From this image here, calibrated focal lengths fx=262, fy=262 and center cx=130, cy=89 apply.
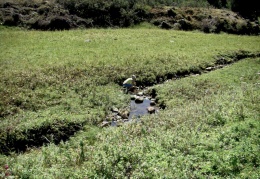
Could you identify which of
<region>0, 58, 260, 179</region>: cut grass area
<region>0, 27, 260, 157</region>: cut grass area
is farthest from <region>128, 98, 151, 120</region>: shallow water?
<region>0, 58, 260, 179</region>: cut grass area

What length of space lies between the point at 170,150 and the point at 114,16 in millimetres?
29314

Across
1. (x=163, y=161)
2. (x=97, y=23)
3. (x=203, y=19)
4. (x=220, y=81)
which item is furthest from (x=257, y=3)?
(x=163, y=161)

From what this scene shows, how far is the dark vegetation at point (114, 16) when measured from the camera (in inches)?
1185

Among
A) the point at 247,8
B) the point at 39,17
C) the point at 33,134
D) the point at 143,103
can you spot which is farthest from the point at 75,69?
the point at 247,8

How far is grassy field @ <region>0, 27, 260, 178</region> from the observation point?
8.05 meters

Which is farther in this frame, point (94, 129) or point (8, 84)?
point (8, 84)

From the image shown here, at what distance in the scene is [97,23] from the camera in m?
33.6

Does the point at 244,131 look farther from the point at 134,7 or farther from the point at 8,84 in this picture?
the point at 134,7

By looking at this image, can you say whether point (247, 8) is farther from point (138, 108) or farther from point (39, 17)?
point (138, 108)

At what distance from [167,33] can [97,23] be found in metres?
9.02

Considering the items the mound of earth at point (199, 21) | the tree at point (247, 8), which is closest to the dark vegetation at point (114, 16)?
the mound of earth at point (199, 21)

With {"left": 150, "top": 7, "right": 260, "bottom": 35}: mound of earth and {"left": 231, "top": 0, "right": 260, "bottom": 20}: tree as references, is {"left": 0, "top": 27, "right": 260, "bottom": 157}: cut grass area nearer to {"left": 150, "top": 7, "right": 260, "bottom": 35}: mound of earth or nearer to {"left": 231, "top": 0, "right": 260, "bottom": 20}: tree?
{"left": 150, "top": 7, "right": 260, "bottom": 35}: mound of earth

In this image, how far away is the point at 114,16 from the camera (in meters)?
35.3

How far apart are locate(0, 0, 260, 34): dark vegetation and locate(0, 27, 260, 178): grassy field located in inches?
130
